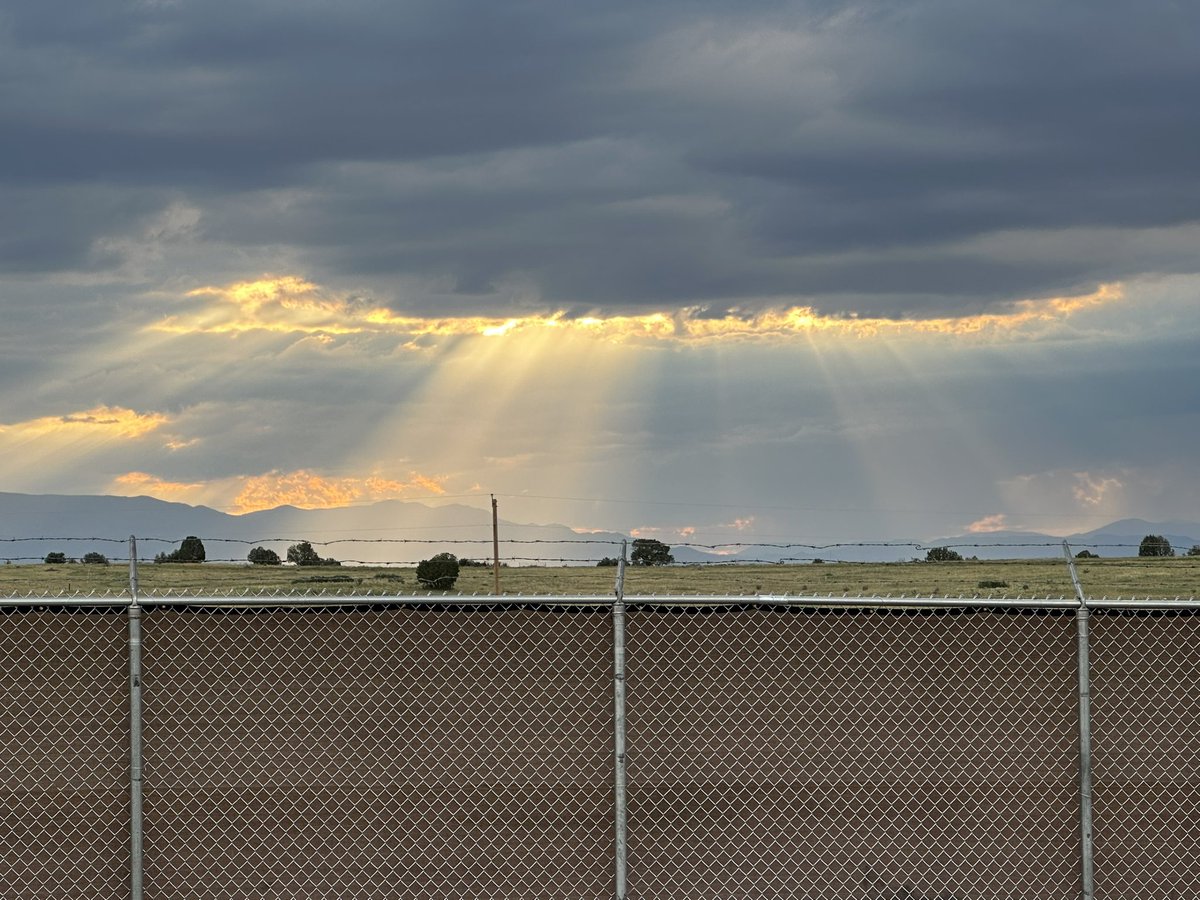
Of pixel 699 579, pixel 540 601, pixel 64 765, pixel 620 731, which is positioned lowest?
pixel 699 579

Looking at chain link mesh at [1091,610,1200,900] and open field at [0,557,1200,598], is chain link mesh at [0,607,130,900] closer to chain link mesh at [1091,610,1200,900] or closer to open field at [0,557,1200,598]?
chain link mesh at [1091,610,1200,900]

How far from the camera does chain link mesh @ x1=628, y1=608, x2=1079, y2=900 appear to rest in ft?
37.6

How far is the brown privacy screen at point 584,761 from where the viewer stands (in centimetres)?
1151

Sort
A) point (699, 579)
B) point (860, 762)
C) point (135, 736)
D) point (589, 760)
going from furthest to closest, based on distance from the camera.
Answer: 1. point (699, 579)
2. point (589, 760)
3. point (860, 762)
4. point (135, 736)

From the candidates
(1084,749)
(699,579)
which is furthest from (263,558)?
(699,579)

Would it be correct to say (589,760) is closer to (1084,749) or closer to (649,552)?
(649,552)

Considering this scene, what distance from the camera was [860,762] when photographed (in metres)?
14.5

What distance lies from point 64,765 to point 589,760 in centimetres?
519

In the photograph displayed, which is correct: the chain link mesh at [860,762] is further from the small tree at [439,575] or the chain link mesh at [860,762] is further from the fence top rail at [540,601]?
the small tree at [439,575]

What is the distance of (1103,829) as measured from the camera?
13031mm

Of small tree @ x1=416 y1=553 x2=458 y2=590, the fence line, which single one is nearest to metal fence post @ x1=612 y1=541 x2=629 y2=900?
the fence line

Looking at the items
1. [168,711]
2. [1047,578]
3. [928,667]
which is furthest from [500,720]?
[1047,578]

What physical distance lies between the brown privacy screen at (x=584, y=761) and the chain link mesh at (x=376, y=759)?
0.04 metres

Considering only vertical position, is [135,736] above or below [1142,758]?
above
